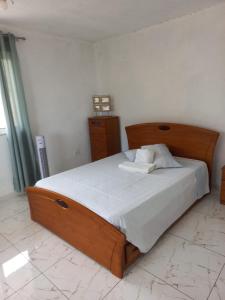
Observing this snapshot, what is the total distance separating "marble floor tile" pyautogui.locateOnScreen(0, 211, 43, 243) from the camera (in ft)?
7.34

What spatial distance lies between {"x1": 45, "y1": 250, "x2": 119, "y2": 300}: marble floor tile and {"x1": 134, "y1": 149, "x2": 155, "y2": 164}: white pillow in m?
1.30

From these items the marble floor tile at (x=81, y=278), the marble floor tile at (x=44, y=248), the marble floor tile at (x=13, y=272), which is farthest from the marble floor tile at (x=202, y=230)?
the marble floor tile at (x=13, y=272)

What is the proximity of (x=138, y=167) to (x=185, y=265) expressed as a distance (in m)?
1.13

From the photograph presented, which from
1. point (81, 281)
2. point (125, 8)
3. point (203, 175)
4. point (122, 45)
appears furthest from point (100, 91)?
point (81, 281)

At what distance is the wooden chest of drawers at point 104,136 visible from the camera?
3596 mm

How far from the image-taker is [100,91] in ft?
13.1

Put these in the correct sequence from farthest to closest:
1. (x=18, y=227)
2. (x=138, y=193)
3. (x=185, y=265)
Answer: (x=18, y=227) → (x=138, y=193) → (x=185, y=265)

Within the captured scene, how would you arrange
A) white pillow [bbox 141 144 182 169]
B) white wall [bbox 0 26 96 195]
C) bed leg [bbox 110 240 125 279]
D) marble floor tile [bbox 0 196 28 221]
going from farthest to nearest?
white wall [bbox 0 26 96 195] < marble floor tile [bbox 0 196 28 221] < white pillow [bbox 141 144 182 169] < bed leg [bbox 110 240 125 279]

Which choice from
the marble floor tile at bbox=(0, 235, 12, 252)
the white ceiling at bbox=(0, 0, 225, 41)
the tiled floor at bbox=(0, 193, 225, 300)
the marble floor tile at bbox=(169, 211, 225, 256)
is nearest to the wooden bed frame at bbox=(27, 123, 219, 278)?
the tiled floor at bbox=(0, 193, 225, 300)

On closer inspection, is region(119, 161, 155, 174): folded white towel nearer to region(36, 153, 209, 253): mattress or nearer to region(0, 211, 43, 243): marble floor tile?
region(36, 153, 209, 253): mattress

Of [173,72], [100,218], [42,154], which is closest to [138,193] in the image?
[100,218]

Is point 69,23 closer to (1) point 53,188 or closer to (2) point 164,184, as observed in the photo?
(1) point 53,188

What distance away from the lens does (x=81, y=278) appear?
5.44 feet

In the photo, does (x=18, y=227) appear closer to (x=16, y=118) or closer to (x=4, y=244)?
(x=4, y=244)
